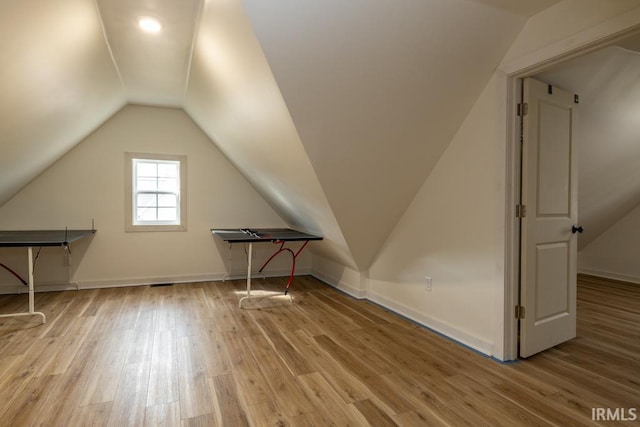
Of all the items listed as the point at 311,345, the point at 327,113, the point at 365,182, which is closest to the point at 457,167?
the point at 365,182

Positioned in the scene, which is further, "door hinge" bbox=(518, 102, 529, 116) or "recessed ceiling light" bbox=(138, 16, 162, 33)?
"recessed ceiling light" bbox=(138, 16, 162, 33)

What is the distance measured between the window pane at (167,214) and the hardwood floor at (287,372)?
1.59 metres

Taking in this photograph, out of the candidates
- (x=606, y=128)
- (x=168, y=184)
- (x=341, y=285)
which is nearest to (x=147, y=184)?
(x=168, y=184)

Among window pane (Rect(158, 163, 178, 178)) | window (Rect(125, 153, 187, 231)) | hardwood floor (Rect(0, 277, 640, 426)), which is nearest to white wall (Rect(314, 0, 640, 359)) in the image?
hardwood floor (Rect(0, 277, 640, 426))

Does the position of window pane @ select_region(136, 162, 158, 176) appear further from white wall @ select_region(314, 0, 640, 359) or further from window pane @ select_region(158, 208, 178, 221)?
white wall @ select_region(314, 0, 640, 359)

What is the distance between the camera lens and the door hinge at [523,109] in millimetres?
2418

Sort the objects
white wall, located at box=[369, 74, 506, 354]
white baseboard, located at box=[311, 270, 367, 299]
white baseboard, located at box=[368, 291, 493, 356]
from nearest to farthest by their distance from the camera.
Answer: white wall, located at box=[369, 74, 506, 354] < white baseboard, located at box=[368, 291, 493, 356] < white baseboard, located at box=[311, 270, 367, 299]

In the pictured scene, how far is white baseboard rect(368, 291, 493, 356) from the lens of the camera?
261cm

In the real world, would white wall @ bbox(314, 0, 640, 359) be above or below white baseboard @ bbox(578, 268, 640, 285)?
above

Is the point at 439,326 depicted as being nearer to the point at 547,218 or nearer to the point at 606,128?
the point at 547,218

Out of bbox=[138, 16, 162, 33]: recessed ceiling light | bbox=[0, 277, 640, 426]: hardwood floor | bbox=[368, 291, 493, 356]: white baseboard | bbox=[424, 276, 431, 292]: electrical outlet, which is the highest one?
bbox=[138, 16, 162, 33]: recessed ceiling light

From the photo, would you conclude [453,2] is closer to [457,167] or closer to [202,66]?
[457,167]

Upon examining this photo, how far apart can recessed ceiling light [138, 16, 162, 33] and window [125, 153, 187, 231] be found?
2432 mm

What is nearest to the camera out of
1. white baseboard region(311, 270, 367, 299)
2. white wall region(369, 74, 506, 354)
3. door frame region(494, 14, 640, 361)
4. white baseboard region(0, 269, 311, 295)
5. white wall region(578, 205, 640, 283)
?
door frame region(494, 14, 640, 361)
